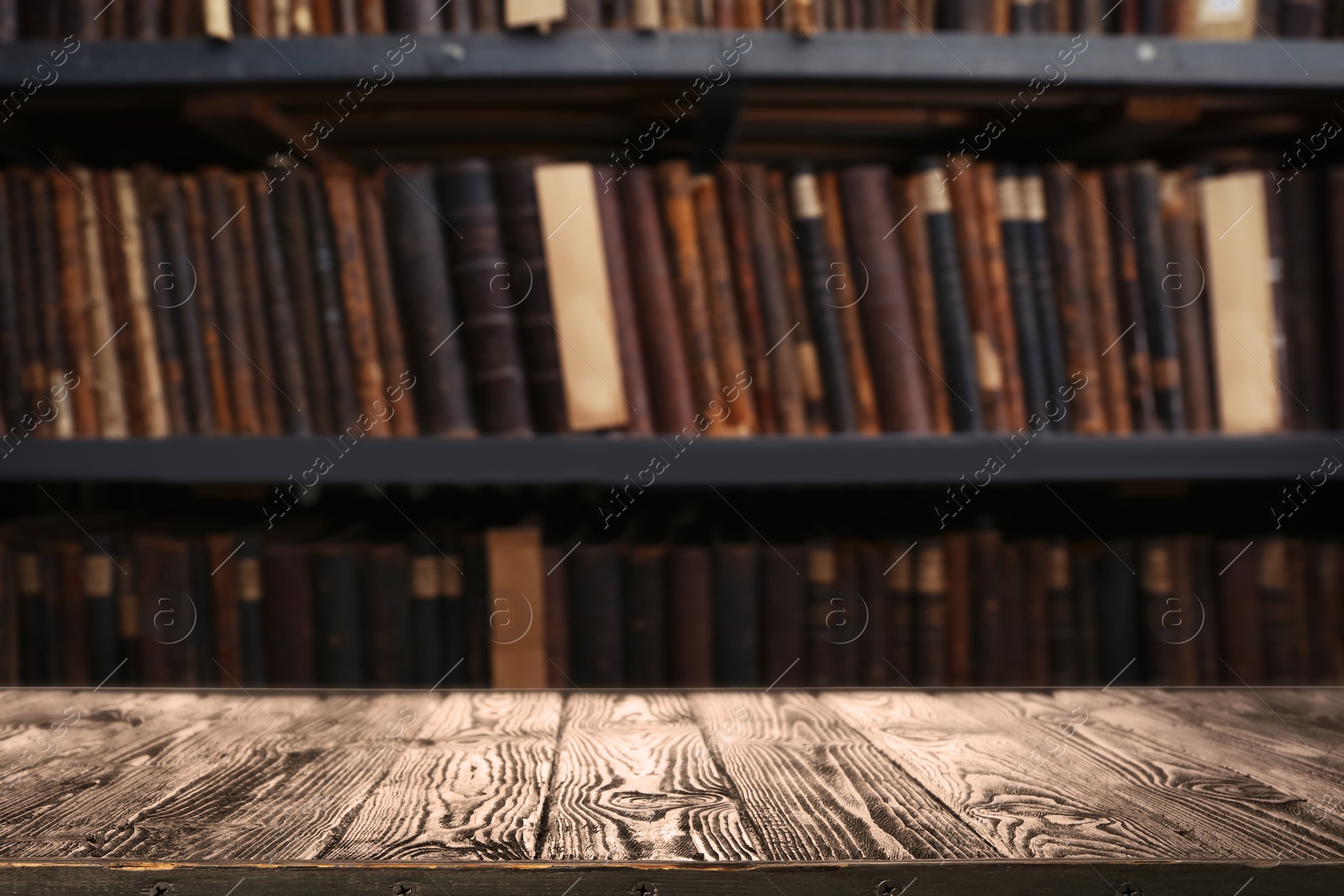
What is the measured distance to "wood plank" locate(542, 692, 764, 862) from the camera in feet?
1.38

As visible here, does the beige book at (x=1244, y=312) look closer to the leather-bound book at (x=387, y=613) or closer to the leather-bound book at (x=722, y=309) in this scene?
the leather-bound book at (x=722, y=309)

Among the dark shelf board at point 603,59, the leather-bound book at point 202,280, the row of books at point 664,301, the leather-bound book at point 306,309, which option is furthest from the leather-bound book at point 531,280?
the leather-bound book at point 202,280

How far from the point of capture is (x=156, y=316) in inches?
36.8

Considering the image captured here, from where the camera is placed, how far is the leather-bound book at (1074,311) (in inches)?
37.2

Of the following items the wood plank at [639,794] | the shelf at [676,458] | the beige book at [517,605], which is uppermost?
the shelf at [676,458]

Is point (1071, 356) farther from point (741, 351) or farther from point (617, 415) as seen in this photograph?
point (617, 415)

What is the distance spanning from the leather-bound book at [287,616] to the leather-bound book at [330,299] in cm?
17

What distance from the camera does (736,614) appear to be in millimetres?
967

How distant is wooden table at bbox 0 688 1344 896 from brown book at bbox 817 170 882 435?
0.37 meters

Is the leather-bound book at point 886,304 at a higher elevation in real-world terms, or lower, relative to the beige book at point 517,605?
higher

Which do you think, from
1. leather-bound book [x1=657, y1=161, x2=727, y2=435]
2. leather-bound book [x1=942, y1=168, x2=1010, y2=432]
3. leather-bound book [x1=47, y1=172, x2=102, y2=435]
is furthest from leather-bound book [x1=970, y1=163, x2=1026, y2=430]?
leather-bound book [x1=47, y1=172, x2=102, y2=435]

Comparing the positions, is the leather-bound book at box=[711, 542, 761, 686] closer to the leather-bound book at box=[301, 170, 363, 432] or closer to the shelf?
the shelf

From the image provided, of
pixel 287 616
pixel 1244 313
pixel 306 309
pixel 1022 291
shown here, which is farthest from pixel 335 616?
pixel 1244 313

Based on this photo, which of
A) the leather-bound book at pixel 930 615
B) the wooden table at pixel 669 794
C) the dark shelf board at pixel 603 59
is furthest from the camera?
the leather-bound book at pixel 930 615
